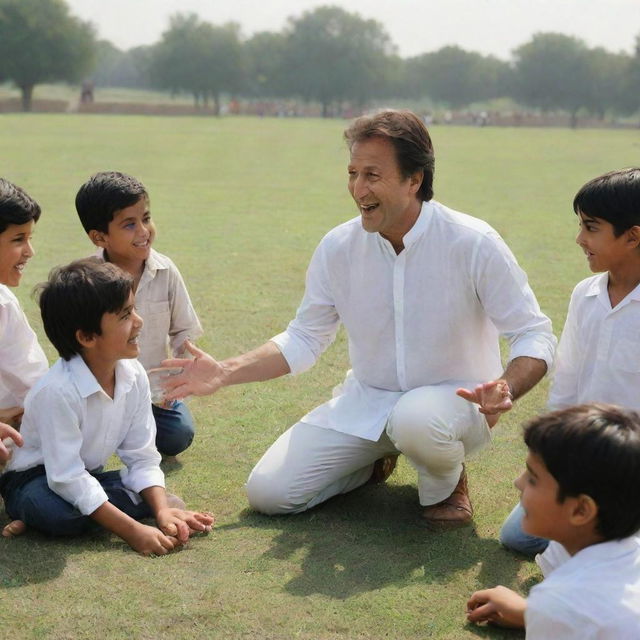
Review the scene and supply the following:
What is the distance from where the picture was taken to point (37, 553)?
12.2 feet

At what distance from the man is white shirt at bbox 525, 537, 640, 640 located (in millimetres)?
1304

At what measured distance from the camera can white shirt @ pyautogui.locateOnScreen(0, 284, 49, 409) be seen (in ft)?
14.1

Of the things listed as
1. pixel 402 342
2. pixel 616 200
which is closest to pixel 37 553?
pixel 402 342

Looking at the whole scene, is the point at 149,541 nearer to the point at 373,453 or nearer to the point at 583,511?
the point at 373,453

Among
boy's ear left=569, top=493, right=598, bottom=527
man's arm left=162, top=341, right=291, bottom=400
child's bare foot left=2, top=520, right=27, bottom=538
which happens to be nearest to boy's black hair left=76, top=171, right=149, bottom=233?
man's arm left=162, top=341, right=291, bottom=400

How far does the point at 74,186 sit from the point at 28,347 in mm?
14024

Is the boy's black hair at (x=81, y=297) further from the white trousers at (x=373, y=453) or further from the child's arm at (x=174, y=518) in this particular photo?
the white trousers at (x=373, y=453)

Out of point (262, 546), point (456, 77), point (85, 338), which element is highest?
point (456, 77)

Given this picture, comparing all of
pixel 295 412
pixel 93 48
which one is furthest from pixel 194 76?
pixel 295 412

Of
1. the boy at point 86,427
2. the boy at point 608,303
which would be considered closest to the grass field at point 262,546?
the boy at point 86,427

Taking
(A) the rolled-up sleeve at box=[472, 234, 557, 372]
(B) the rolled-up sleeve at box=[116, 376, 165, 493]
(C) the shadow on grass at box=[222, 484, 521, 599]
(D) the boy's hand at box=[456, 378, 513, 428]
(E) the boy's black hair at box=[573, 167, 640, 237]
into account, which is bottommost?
(C) the shadow on grass at box=[222, 484, 521, 599]

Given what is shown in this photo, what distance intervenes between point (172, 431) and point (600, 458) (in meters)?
2.67

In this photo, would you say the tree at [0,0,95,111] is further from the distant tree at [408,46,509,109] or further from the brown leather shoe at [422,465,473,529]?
the brown leather shoe at [422,465,473,529]

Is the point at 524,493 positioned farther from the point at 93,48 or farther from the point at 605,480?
the point at 93,48
